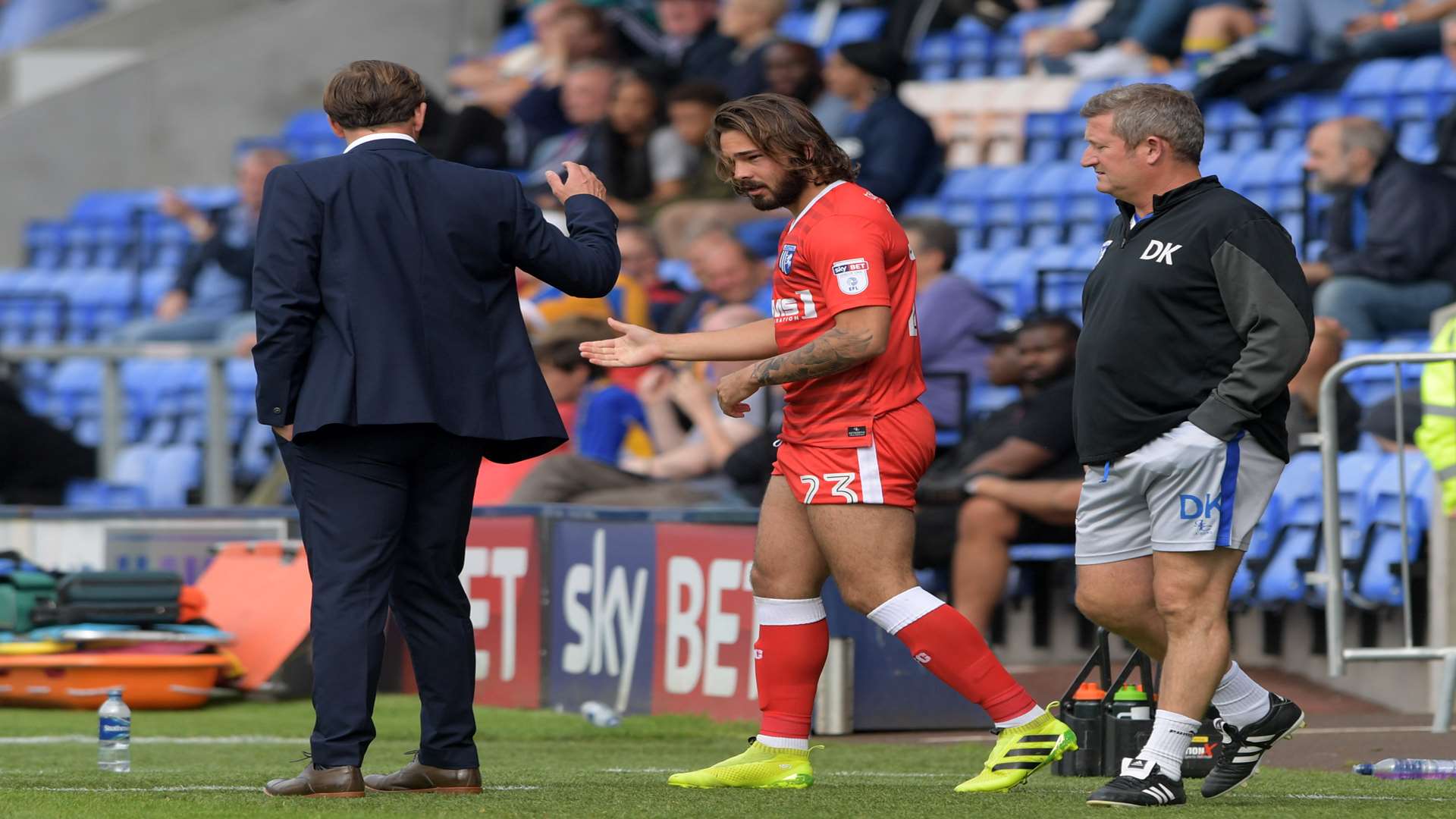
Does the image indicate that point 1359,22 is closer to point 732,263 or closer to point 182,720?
point 732,263

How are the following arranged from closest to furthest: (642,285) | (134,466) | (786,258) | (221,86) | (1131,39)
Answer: (786,258) → (642,285) → (134,466) → (1131,39) → (221,86)

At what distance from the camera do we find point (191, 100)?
818 inches

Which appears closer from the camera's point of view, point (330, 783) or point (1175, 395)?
point (330, 783)

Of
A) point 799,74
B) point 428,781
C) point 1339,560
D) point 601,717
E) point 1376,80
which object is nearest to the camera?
point 428,781

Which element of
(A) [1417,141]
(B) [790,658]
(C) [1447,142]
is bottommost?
(B) [790,658]

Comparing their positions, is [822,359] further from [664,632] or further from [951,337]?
[951,337]

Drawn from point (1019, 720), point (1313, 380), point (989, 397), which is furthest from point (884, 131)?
point (1019, 720)

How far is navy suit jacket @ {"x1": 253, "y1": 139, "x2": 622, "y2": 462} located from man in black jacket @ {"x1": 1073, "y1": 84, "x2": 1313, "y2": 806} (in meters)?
1.33

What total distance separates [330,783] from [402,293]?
1.20 m

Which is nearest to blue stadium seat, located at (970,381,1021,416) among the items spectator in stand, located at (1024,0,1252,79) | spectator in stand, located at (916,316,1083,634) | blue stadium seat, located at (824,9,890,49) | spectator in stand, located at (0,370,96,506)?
spectator in stand, located at (916,316,1083,634)

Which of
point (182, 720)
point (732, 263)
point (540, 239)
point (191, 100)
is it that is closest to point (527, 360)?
point (540, 239)

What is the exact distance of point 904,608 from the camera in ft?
19.0

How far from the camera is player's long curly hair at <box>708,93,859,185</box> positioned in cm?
587

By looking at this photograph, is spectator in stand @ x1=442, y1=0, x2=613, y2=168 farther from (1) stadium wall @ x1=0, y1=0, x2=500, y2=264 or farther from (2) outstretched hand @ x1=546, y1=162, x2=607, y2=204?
(2) outstretched hand @ x1=546, y1=162, x2=607, y2=204
